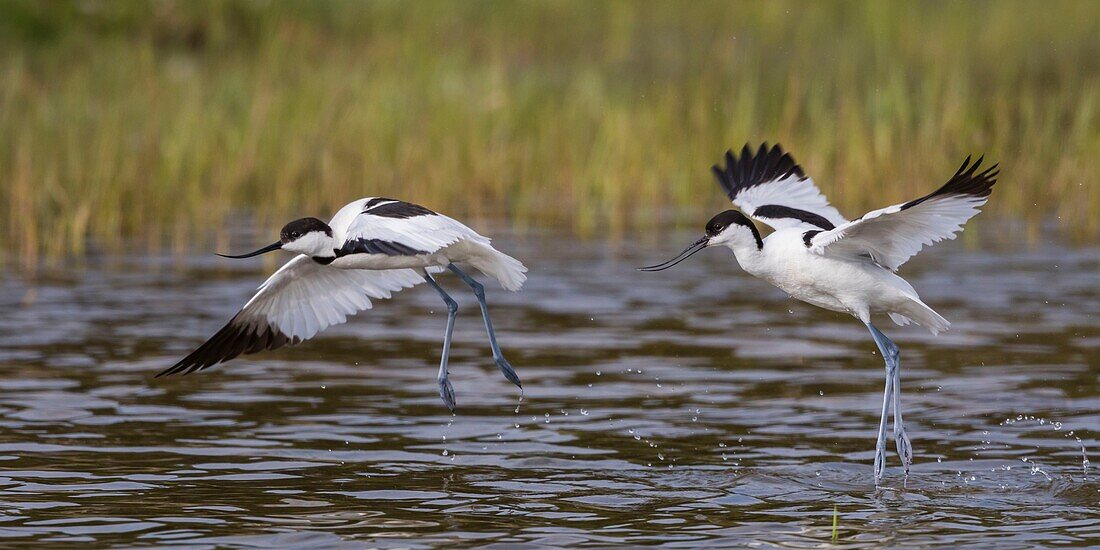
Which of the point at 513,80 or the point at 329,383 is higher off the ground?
the point at 513,80

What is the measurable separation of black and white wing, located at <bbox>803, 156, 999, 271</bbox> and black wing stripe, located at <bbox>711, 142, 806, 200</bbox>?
2.56 feet

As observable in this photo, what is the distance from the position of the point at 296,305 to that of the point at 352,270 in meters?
0.34

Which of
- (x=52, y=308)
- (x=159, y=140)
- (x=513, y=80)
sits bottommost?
(x=52, y=308)

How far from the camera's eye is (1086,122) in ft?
47.2

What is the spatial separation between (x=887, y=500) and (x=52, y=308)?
20.0 feet

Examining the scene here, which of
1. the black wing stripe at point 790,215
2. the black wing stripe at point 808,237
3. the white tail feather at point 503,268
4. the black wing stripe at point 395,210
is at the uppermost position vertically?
the black wing stripe at point 790,215

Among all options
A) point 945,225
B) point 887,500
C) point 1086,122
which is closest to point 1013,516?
point 887,500

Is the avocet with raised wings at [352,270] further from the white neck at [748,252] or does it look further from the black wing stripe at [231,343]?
the white neck at [748,252]

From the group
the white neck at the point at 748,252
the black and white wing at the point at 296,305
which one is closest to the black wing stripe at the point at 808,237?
the white neck at the point at 748,252

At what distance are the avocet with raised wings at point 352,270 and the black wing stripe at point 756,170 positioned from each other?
117 cm

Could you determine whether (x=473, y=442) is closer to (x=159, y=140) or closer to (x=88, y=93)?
(x=159, y=140)

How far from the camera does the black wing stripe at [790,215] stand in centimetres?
772

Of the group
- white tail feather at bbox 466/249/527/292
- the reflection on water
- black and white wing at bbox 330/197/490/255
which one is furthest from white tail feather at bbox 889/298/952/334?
black and white wing at bbox 330/197/490/255

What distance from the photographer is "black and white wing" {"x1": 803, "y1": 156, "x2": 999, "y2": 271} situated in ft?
21.4
